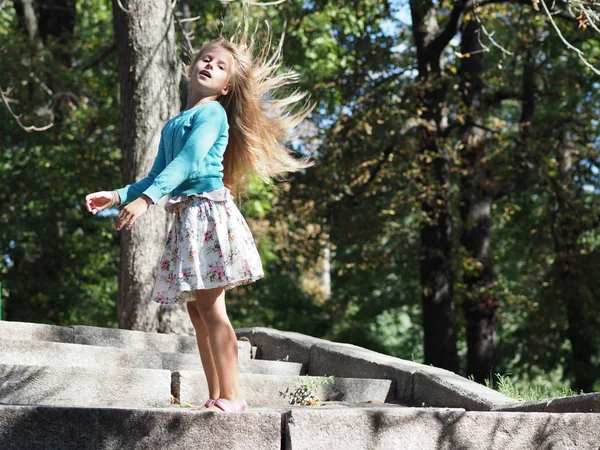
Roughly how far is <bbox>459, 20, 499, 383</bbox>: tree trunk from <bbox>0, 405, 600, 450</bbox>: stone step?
33.3 feet

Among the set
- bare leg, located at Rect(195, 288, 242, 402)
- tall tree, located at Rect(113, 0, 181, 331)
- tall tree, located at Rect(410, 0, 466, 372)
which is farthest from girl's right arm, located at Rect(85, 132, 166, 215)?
tall tree, located at Rect(410, 0, 466, 372)

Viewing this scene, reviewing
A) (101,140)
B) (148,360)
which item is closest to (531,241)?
(101,140)

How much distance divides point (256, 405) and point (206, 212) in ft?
4.68

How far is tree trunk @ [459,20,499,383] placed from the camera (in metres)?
14.2

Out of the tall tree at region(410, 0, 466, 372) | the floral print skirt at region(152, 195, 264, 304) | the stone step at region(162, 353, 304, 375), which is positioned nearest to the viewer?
the floral print skirt at region(152, 195, 264, 304)

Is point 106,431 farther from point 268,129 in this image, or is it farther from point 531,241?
point 531,241

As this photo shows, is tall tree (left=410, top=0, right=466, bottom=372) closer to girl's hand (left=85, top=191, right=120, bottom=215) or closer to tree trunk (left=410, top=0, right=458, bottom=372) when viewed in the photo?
tree trunk (left=410, top=0, right=458, bottom=372)

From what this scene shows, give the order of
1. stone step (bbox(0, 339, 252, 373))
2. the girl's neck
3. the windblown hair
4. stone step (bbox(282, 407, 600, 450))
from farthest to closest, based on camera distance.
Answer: stone step (bbox(0, 339, 252, 373)), the windblown hair, the girl's neck, stone step (bbox(282, 407, 600, 450))

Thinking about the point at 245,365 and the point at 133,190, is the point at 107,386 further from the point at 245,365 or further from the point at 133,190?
the point at 245,365

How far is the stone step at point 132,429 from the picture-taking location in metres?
3.36

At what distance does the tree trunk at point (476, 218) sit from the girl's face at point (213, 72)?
986 centimetres

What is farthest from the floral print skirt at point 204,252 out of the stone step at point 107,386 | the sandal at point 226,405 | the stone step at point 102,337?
the stone step at point 102,337

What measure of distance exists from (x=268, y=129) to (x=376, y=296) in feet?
64.5

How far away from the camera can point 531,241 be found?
17562mm
